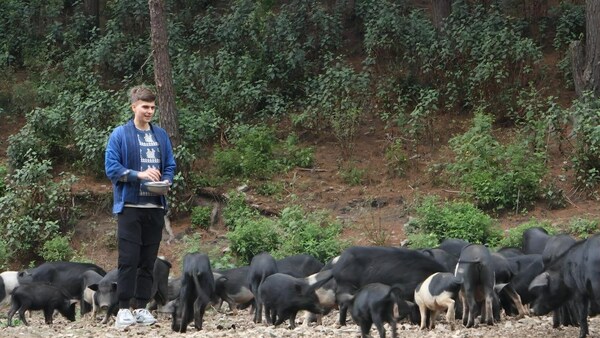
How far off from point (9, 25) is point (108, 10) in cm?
251

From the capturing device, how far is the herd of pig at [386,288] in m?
9.07

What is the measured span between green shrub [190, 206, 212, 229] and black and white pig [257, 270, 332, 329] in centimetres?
673

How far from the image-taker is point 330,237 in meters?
15.2

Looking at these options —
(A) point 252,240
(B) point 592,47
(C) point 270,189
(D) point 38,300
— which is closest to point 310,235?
(A) point 252,240

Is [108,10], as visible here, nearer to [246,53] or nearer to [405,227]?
[246,53]

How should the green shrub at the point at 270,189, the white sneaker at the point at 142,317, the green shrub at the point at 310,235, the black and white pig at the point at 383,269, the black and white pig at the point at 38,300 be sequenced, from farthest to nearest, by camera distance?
1. the green shrub at the point at 270,189
2. the green shrub at the point at 310,235
3. the black and white pig at the point at 38,300
4. the black and white pig at the point at 383,269
5. the white sneaker at the point at 142,317

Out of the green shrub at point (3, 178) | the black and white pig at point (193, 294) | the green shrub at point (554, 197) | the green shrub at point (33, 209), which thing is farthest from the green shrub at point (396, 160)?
the black and white pig at point (193, 294)

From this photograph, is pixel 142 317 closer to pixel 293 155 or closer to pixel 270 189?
pixel 270 189

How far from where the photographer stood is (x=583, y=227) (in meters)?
15.0

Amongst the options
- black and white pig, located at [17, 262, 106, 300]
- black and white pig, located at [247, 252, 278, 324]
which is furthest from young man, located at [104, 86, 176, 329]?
black and white pig, located at [17, 262, 106, 300]

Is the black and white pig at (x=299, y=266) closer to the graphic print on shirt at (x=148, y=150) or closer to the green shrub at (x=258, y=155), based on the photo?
the graphic print on shirt at (x=148, y=150)

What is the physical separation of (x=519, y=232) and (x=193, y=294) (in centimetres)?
603

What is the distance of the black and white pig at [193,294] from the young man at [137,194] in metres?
0.30

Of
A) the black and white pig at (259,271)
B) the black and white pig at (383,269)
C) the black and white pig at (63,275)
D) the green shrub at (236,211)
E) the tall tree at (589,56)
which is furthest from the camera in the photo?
the tall tree at (589,56)
